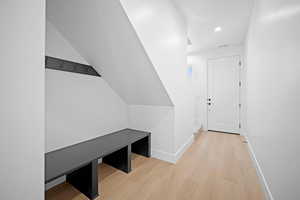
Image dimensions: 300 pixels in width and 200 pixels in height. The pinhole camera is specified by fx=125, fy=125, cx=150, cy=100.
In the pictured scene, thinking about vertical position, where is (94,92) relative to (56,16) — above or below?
below

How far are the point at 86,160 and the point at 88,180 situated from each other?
26cm

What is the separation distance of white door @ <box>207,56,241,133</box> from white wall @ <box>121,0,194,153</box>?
1641 mm

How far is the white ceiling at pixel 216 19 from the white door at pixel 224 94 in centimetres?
62

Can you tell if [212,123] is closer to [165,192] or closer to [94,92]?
[165,192]

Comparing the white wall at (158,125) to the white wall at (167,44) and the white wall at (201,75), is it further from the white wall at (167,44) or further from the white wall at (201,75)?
the white wall at (201,75)

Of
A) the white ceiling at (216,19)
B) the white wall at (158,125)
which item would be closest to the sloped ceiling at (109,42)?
the white wall at (158,125)

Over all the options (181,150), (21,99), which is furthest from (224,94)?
(21,99)

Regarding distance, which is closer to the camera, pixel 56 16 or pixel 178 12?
pixel 56 16

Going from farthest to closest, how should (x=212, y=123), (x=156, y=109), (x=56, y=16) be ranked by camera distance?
(x=212, y=123) → (x=156, y=109) → (x=56, y=16)

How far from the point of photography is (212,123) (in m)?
3.95

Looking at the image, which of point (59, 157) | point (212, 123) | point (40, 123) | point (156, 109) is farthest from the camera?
point (212, 123)

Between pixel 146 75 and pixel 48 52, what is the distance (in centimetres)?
117

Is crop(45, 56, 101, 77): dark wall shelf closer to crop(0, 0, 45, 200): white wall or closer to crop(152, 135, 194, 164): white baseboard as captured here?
crop(0, 0, 45, 200): white wall

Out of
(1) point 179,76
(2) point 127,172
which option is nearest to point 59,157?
(2) point 127,172
